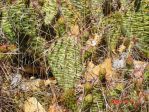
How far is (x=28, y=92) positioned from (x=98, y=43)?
50 cm

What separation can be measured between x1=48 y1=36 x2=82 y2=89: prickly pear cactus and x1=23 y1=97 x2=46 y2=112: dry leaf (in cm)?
18

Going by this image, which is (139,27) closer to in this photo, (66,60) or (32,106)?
(66,60)

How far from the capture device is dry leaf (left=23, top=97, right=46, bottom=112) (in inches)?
90.9

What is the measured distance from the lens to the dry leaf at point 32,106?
2309 millimetres

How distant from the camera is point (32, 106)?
2324 mm

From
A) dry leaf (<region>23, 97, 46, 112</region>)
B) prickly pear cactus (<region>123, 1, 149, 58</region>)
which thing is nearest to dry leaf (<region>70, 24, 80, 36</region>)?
prickly pear cactus (<region>123, 1, 149, 58</region>)

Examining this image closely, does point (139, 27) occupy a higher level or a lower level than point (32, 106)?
higher

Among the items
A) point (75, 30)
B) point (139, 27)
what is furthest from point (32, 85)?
point (139, 27)

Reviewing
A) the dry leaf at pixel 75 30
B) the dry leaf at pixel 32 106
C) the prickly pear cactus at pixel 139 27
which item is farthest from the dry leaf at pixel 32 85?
the prickly pear cactus at pixel 139 27

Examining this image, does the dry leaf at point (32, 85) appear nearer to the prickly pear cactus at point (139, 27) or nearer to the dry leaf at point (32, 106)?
the dry leaf at point (32, 106)

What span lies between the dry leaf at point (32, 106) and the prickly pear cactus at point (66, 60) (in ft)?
0.59

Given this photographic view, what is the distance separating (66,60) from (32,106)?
11.8 inches

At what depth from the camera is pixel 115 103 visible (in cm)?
226

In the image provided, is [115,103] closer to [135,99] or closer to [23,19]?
[135,99]
